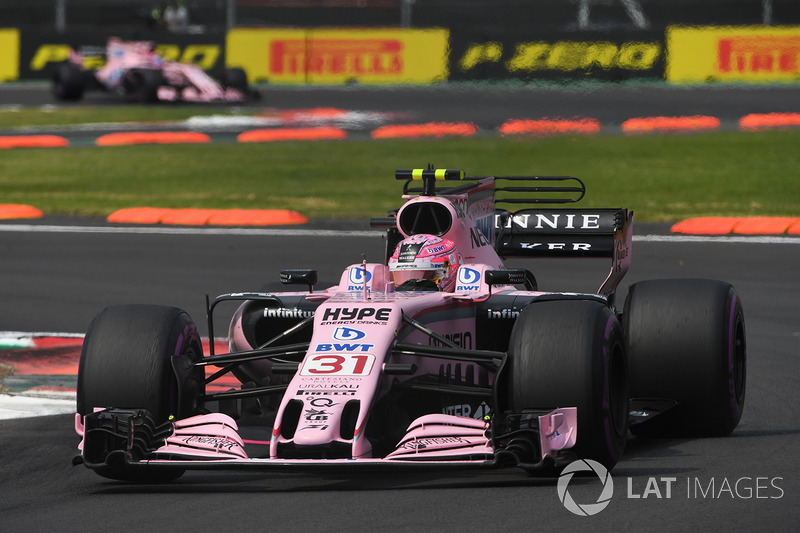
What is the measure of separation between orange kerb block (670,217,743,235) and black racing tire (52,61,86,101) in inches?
831

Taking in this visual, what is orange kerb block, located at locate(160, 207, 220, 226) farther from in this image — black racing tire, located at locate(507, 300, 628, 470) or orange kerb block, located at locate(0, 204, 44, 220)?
black racing tire, located at locate(507, 300, 628, 470)

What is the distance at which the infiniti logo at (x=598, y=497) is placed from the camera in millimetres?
6570

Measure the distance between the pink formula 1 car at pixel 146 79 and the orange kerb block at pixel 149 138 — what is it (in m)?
5.26

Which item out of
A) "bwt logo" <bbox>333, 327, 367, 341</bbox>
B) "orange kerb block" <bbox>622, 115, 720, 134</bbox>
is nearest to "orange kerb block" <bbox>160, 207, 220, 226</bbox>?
"orange kerb block" <bbox>622, 115, 720, 134</bbox>

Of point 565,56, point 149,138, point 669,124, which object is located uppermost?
point 565,56

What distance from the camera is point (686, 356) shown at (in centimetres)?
849

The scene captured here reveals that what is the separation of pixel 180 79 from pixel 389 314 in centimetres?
2812

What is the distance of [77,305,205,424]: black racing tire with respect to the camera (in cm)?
741

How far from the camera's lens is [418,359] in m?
7.78

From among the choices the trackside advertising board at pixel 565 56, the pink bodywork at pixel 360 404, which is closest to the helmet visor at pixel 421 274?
the pink bodywork at pixel 360 404

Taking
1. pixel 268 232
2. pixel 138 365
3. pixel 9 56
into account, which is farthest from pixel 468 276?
pixel 9 56

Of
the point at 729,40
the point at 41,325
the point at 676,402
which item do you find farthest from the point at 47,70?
the point at 676,402

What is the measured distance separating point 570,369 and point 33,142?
2258 centimetres

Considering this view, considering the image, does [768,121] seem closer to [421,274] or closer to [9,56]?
[421,274]
